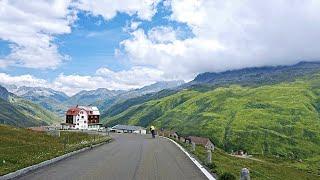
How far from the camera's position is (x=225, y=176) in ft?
57.3

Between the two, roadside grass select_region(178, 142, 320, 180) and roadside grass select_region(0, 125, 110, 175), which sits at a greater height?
roadside grass select_region(0, 125, 110, 175)

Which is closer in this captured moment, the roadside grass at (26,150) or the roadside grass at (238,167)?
the roadside grass at (26,150)

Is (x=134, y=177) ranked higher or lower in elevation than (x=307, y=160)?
higher

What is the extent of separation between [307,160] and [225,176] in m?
171

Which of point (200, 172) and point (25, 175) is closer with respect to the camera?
point (25, 175)

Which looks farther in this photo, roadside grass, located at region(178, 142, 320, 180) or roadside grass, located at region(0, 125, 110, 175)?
roadside grass, located at region(178, 142, 320, 180)

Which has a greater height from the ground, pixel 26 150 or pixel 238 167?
pixel 26 150

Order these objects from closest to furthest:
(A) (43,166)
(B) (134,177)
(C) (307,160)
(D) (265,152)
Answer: (B) (134,177) → (A) (43,166) → (C) (307,160) → (D) (265,152)

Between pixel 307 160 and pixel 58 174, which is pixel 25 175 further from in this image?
pixel 307 160

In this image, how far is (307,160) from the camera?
177 m

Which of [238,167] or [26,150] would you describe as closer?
[26,150]

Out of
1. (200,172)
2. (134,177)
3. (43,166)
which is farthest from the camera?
(43,166)

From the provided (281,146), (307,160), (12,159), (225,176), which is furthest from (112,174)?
(281,146)

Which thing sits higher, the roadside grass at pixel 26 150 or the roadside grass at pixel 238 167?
the roadside grass at pixel 26 150
